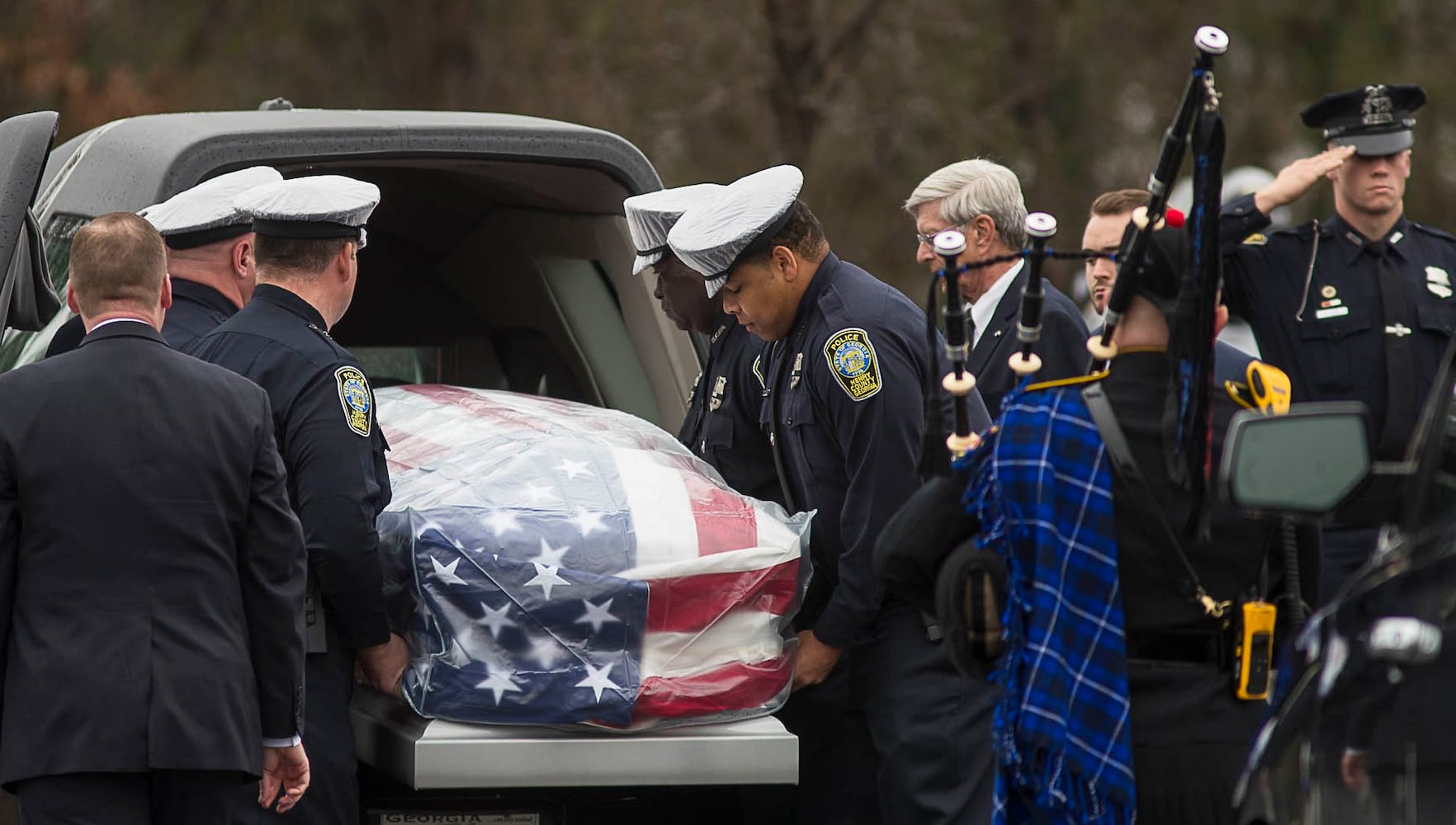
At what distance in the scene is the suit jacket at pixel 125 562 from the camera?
11.9ft

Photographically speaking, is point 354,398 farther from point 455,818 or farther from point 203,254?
point 455,818

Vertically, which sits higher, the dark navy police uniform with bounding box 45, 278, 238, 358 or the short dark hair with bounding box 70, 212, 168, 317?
the short dark hair with bounding box 70, 212, 168, 317

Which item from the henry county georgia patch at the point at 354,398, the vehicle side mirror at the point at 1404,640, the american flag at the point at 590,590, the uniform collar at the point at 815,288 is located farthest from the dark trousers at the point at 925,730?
the vehicle side mirror at the point at 1404,640

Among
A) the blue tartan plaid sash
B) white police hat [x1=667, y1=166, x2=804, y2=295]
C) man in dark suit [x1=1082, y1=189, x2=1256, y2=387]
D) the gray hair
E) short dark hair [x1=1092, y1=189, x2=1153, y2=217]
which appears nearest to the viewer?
the blue tartan plaid sash

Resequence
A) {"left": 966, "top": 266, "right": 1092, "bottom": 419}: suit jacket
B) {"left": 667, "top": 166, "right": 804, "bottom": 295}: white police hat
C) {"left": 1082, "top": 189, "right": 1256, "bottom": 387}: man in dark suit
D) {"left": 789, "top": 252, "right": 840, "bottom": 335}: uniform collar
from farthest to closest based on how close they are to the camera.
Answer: {"left": 1082, "top": 189, "right": 1256, "bottom": 387}: man in dark suit → {"left": 966, "top": 266, "right": 1092, "bottom": 419}: suit jacket → {"left": 789, "top": 252, "right": 840, "bottom": 335}: uniform collar → {"left": 667, "top": 166, "right": 804, "bottom": 295}: white police hat

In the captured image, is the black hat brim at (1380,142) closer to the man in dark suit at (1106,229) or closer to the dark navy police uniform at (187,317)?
the man in dark suit at (1106,229)

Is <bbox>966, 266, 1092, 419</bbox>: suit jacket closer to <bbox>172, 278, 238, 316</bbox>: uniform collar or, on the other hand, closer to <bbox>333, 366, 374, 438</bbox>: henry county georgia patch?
<bbox>333, 366, 374, 438</bbox>: henry county georgia patch

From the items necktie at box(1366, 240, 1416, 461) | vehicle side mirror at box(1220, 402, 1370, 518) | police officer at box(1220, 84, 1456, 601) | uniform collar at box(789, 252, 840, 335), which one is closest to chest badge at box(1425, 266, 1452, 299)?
police officer at box(1220, 84, 1456, 601)

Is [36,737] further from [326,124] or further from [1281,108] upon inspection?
[1281,108]

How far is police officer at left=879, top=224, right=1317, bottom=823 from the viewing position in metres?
3.39

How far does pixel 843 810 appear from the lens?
15.5ft

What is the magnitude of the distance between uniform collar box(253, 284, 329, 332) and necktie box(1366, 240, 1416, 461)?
2.91m

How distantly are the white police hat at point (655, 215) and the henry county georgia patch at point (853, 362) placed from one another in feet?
1.90

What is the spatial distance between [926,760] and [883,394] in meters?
0.83
